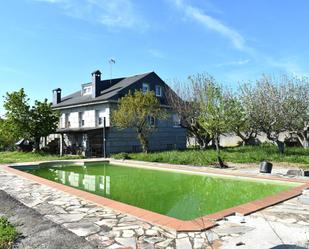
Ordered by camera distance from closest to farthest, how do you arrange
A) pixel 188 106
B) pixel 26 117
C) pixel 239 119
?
pixel 239 119 → pixel 26 117 → pixel 188 106

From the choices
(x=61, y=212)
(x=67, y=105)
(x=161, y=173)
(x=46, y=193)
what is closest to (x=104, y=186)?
(x=46, y=193)

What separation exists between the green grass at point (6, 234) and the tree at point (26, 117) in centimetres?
2289

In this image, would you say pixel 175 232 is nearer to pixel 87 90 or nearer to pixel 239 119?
pixel 239 119

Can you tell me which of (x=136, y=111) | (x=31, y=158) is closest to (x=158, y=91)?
(x=136, y=111)

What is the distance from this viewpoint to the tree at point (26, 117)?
90.2 ft

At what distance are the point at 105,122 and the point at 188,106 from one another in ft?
25.2

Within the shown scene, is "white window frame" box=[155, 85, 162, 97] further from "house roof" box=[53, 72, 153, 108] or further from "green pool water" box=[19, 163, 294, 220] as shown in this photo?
"green pool water" box=[19, 163, 294, 220]

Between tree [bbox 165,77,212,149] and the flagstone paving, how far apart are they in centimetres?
2108

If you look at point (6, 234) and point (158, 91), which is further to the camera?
point (158, 91)

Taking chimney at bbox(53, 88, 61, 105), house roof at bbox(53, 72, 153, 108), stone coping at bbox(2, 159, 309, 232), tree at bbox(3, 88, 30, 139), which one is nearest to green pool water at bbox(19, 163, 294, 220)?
stone coping at bbox(2, 159, 309, 232)

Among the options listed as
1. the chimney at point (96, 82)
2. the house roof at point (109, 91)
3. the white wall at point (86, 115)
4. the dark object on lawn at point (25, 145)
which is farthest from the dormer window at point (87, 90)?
the dark object on lawn at point (25, 145)

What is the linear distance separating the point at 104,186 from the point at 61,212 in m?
5.84

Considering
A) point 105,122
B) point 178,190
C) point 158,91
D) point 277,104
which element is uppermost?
point 158,91

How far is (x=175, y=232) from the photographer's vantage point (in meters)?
5.85
